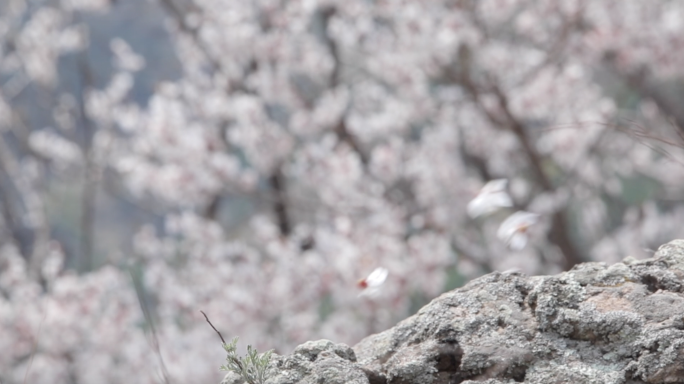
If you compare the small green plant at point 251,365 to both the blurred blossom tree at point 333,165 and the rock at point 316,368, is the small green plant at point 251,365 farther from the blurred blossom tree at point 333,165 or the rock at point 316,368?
the blurred blossom tree at point 333,165

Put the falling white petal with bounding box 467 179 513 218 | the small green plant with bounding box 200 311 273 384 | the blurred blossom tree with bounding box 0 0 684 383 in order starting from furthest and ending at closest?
the blurred blossom tree with bounding box 0 0 684 383
the falling white petal with bounding box 467 179 513 218
the small green plant with bounding box 200 311 273 384

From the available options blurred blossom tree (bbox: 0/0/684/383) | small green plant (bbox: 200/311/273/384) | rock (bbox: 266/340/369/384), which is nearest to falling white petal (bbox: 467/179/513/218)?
rock (bbox: 266/340/369/384)

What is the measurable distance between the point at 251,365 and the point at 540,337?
60 centimetres

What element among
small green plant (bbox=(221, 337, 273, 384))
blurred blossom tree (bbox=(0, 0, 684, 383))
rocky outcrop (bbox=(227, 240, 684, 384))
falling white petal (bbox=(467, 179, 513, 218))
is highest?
blurred blossom tree (bbox=(0, 0, 684, 383))

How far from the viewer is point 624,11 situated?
7.93 meters

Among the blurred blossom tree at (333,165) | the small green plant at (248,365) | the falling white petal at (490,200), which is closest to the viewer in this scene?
the small green plant at (248,365)

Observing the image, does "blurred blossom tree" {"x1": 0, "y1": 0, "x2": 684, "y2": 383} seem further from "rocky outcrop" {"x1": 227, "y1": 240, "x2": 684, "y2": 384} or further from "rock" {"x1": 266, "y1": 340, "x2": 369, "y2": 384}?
"rock" {"x1": 266, "y1": 340, "x2": 369, "y2": 384}

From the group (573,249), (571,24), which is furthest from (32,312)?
(571,24)

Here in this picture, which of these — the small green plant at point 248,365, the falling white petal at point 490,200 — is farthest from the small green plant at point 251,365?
the falling white petal at point 490,200

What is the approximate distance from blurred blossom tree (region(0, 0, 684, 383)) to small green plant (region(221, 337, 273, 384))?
527 cm

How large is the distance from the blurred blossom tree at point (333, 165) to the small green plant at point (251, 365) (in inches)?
207

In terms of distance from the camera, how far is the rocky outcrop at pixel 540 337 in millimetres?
1308

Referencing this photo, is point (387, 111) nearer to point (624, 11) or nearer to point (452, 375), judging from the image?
point (624, 11)

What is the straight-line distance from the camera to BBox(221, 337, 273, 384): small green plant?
4.25 feet
